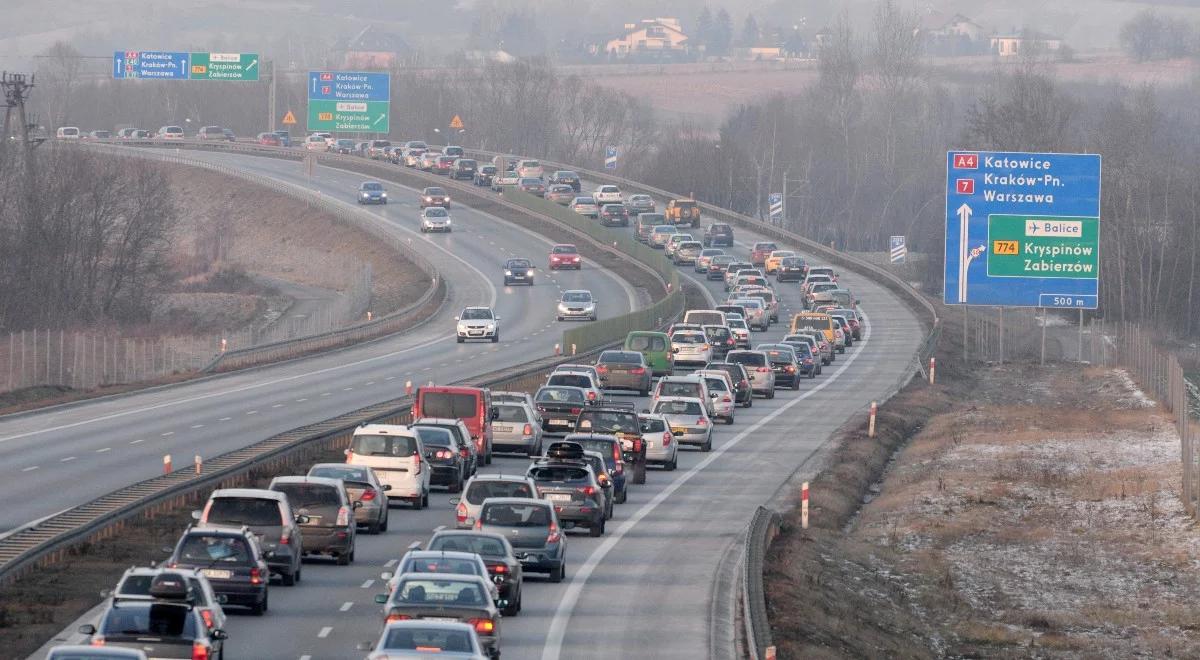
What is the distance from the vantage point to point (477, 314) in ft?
A: 249

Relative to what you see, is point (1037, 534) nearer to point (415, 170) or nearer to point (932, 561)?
point (932, 561)

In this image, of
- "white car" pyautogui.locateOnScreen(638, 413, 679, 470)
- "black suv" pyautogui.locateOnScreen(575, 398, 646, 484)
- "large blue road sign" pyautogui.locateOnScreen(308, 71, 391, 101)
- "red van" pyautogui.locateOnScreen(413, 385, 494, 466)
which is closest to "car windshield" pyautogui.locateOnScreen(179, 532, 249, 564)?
"red van" pyautogui.locateOnScreen(413, 385, 494, 466)

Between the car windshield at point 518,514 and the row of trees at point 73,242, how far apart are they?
6436 centimetres

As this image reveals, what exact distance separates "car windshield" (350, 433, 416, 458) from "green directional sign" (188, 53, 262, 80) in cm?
9924

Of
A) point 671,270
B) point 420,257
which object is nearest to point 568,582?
point 671,270

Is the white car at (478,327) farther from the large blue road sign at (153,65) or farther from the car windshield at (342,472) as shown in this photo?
the large blue road sign at (153,65)

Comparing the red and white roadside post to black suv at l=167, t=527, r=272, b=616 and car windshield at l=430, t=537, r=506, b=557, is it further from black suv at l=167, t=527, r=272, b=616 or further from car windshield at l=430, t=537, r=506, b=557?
black suv at l=167, t=527, r=272, b=616

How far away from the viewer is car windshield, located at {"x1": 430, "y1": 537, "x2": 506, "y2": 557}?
82.1ft

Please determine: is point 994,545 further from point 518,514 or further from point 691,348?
point 691,348

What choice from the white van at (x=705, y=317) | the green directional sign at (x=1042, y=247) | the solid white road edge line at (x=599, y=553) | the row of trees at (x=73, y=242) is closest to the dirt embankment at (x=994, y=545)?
the solid white road edge line at (x=599, y=553)

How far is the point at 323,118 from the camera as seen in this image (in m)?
122

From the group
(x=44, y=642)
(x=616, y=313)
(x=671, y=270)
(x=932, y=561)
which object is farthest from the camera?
(x=671, y=270)

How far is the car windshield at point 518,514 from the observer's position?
1093 inches

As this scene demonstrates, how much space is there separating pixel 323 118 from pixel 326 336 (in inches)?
1979
